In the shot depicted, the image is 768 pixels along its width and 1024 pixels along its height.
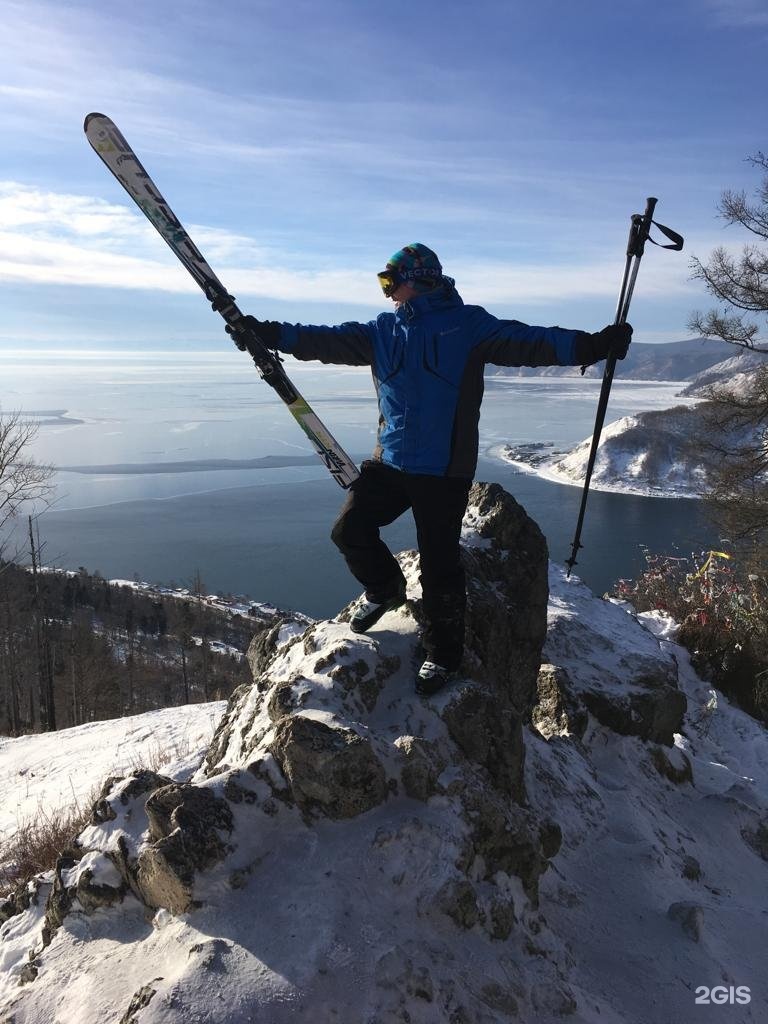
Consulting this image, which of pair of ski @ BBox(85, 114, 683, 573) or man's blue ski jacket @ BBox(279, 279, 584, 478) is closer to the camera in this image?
man's blue ski jacket @ BBox(279, 279, 584, 478)

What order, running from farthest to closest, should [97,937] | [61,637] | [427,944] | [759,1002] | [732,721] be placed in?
[61,637] → [732,721] → [759,1002] → [97,937] → [427,944]

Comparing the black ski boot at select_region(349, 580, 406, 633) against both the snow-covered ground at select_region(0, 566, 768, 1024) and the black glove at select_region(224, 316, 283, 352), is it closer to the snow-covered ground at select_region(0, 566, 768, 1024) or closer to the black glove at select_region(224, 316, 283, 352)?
the snow-covered ground at select_region(0, 566, 768, 1024)

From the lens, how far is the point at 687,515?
3108 inches

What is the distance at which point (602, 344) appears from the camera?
12.1 feet

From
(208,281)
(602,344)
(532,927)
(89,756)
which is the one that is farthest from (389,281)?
(89,756)

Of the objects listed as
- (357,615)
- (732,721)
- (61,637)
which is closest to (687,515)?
(61,637)

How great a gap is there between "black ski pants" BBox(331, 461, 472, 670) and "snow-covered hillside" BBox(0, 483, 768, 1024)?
356mm

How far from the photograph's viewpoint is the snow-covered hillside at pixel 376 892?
2.57 metres

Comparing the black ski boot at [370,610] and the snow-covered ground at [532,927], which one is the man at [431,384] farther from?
the snow-covered ground at [532,927]

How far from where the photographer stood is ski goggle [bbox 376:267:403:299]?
404cm

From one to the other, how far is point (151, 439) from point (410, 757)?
189688 millimetres

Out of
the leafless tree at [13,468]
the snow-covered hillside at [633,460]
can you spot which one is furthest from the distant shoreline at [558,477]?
the leafless tree at [13,468]

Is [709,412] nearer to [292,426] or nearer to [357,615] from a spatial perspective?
[357,615]

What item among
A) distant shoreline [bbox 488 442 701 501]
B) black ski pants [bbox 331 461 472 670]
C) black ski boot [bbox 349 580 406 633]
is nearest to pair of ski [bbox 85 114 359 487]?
black ski pants [bbox 331 461 472 670]
